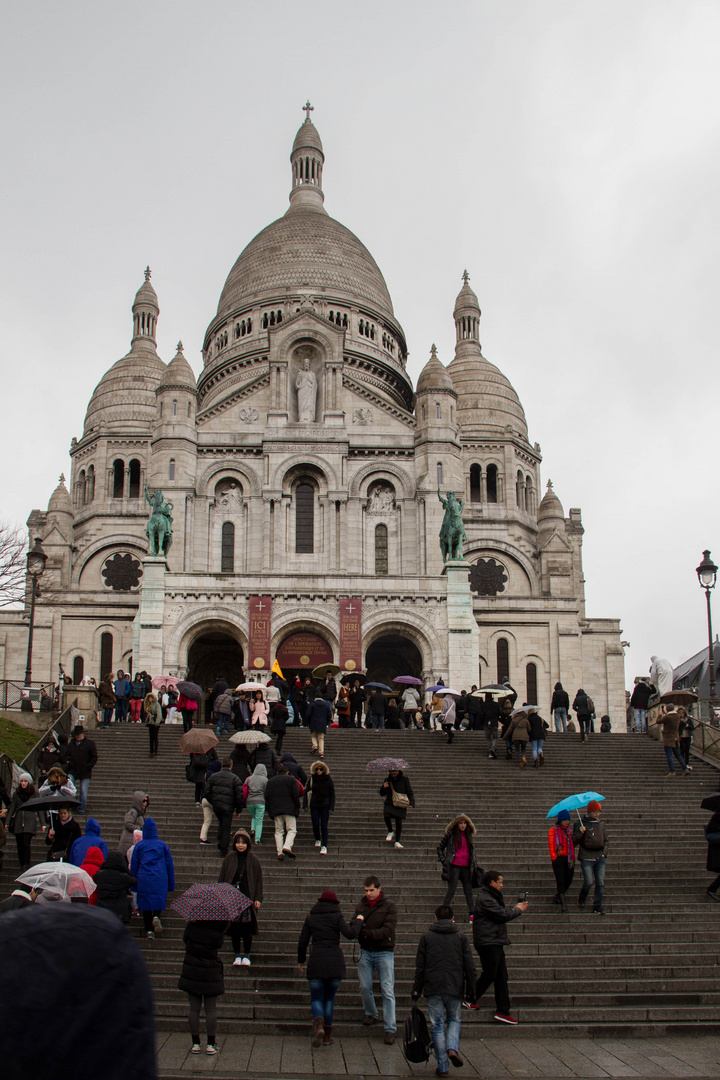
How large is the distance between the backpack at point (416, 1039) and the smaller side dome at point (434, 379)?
127ft

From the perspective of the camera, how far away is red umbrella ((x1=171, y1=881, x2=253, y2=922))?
9969mm

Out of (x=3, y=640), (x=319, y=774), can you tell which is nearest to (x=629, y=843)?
(x=319, y=774)

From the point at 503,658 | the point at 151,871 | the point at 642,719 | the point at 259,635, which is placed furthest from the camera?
the point at 503,658

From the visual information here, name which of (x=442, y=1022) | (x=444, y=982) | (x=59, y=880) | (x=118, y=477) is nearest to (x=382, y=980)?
(x=442, y=1022)

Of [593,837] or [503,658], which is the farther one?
[503,658]

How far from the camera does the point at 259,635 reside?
37.5 meters

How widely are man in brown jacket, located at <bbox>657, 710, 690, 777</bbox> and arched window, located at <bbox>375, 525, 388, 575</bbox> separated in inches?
870

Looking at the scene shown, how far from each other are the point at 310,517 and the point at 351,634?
846cm

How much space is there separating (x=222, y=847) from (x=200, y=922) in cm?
612

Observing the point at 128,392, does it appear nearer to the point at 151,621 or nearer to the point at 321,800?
the point at 151,621

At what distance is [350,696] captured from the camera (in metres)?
30.2

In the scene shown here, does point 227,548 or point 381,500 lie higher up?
point 381,500

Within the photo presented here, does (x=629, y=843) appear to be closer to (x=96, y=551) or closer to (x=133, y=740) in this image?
(x=133, y=740)

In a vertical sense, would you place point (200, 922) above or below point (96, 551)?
below
